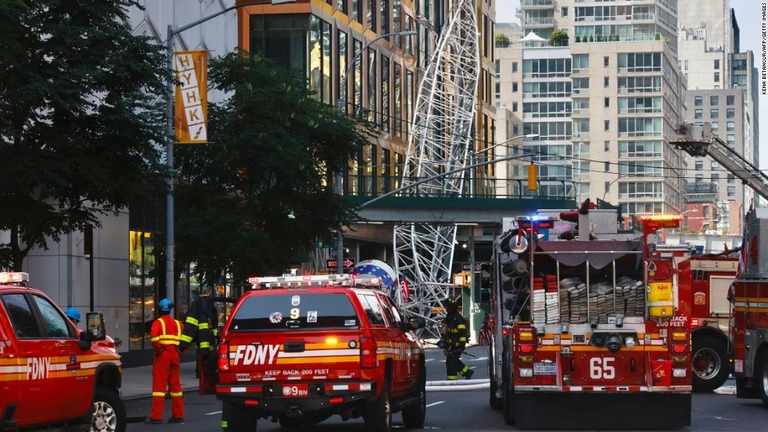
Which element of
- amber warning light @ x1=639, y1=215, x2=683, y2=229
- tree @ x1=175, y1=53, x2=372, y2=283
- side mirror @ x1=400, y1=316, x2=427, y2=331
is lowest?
side mirror @ x1=400, y1=316, x2=427, y2=331

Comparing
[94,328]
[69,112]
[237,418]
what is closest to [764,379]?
[237,418]

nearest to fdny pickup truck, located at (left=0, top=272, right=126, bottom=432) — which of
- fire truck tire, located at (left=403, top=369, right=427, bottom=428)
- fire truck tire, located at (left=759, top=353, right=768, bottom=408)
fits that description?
fire truck tire, located at (left=403, top=369, right=427, bottom=428)

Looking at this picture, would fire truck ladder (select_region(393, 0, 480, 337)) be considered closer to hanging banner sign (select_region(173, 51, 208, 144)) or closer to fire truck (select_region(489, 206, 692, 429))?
hanging banner sign (select_region(173, 51, 208, 144))

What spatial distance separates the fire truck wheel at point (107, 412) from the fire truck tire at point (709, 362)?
14344 millimetres

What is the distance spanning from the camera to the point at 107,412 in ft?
57.5

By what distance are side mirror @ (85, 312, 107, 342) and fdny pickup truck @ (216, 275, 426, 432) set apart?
1836mm

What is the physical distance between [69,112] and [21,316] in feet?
27.9

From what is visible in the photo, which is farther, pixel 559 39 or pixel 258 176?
pixel 559 39

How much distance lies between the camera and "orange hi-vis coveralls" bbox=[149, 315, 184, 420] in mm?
21672

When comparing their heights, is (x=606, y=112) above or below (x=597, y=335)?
above

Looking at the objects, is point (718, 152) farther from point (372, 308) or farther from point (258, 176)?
point (372, 308)

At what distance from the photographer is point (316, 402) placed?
58.1ft

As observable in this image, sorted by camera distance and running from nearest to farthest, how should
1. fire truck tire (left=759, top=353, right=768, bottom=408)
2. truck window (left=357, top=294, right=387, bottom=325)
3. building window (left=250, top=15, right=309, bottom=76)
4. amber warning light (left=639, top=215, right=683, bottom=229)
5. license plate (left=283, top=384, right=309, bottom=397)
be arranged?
license plate (left=283, top=384, right=309, bottom=397) < truck window (left=357, top=294, right=387, bottom=325) < amber warning light (left=639, top=215, right=683, bottom=229) < fire truck tire (left=759, top=353, right=768, bottom=408) < building window (left=250, top=15, right=309, bottom=76)

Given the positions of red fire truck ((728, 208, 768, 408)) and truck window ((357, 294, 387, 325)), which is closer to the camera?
truck window ((357, 294, 387, 325))
